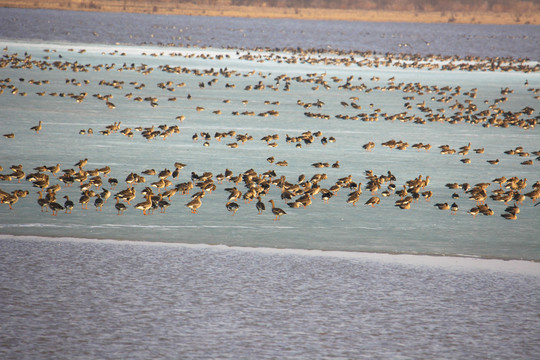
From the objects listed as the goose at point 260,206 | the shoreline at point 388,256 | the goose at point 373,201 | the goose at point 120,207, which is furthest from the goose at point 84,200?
the goose at point 373,201

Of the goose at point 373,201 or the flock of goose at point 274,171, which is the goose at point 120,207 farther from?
the goose at point 373,201

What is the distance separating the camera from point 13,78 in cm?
3969

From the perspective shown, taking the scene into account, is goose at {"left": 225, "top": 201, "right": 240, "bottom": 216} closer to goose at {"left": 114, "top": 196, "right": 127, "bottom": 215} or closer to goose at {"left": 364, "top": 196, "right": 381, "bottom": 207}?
goose at {"left": 114, "top": 196, "right": 127, "bottom": 215}

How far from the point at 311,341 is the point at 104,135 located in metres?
17.0

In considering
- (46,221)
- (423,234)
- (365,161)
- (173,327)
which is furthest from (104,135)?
(173,327)

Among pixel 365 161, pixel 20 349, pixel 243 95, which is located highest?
pixel 243 95

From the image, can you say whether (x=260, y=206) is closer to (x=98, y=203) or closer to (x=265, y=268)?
(x=98, y=203)

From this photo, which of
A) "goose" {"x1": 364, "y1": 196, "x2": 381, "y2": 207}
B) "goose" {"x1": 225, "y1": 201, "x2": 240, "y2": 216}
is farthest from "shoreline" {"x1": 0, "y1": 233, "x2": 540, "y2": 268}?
"goose" {"x1": 364, "y1": 196, "x2": 381, "y2": 207}

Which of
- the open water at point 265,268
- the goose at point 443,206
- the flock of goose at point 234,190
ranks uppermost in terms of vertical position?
the flock of goose at point 234,190

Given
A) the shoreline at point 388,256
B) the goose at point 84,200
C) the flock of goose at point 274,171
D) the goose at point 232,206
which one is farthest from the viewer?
the flock of goose at point 274,171

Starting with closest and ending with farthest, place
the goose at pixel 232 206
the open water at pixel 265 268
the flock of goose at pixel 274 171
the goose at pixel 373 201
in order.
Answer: the open water at pixel 265 268
the goose at pixel 232 206
the flock of goose at pixel 274 171
the goose at pixel 373 201

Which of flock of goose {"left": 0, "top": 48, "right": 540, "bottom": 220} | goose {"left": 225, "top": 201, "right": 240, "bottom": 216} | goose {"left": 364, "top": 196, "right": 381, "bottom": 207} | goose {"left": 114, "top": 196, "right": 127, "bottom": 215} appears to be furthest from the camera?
goose {"left": 364, "top": 196, "right": 381, "bottom": 207}

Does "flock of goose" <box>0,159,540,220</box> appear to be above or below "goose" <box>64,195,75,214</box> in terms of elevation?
above

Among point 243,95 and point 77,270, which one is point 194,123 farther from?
point 77,270
